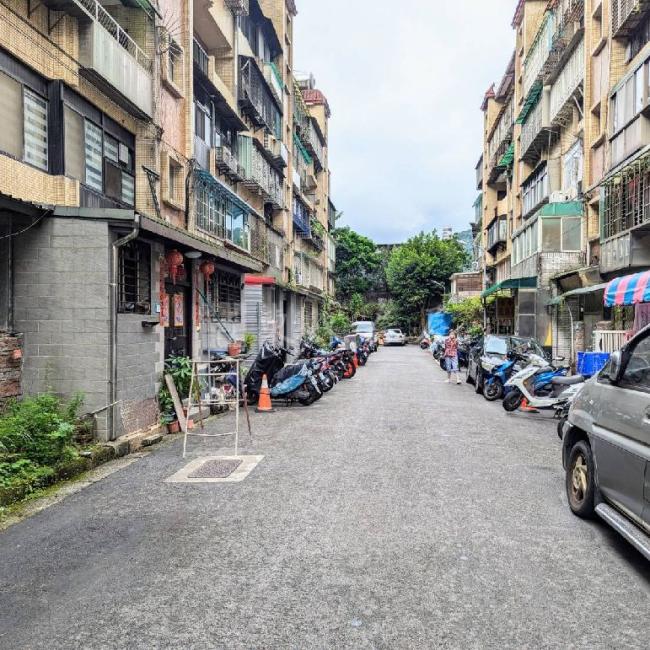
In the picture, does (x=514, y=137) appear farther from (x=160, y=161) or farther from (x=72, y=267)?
(x=72, y=267)

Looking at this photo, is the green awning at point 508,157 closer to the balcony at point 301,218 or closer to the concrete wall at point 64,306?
the balcony at point 301,218

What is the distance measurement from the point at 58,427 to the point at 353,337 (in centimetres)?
2059

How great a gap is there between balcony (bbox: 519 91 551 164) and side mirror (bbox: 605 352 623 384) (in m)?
22.5

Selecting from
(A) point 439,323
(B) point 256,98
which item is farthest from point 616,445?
(A) point 439,323

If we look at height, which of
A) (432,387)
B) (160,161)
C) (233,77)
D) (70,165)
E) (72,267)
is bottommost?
(432,387)

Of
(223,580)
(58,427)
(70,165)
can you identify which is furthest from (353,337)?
(223,580)

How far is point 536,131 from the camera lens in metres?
26.2

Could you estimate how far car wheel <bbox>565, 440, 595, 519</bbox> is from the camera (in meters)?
4.97

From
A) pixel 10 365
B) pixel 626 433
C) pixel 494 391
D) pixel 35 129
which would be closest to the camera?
pixel 626 433

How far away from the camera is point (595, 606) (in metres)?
3.50

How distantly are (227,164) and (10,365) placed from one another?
1244 cm

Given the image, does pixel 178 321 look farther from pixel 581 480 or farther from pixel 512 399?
pixel 581 480

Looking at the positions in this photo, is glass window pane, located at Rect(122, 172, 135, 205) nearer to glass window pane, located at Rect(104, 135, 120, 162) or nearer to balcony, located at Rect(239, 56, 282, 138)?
glass window pane, located at Rect(104, 135, 120, 162)

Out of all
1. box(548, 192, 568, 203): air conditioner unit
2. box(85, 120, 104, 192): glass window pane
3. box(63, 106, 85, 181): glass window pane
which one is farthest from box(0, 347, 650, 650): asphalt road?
box(548, 192, 568, 203): air conditioner unit
